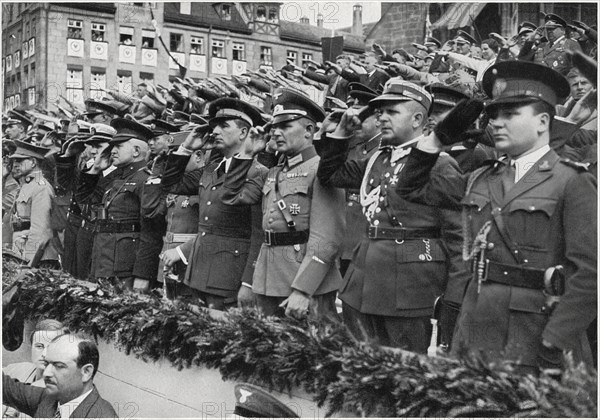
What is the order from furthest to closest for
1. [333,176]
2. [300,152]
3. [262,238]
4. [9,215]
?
[9,215] < [262,238] < [300,152] < [333,176]

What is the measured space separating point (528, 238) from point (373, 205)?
3.86ft

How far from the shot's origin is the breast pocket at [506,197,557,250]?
434 cm

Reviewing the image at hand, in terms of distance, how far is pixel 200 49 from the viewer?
1384 inches

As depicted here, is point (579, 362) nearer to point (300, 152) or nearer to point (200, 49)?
point (300, 152)

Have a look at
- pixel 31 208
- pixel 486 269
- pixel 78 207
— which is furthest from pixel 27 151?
pixel 486 269

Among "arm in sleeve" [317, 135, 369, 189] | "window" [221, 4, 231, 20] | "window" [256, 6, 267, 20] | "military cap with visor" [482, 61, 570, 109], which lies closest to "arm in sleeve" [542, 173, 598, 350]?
"military cap with visor" [482, 61, 570, 109]

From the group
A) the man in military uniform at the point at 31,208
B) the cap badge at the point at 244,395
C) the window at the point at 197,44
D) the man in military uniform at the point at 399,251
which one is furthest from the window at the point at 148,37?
the cap badge at the point at 244,395

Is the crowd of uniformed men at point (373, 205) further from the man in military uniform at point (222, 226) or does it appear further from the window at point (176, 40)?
the window at point (176, 40)

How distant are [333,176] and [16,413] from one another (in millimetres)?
2902

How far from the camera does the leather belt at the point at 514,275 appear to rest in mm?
4328

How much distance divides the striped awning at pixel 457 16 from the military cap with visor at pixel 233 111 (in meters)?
16.7

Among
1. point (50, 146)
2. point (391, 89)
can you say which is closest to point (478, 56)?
point (50, 146)

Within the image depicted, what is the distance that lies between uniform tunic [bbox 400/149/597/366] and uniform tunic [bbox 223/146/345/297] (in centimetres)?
141

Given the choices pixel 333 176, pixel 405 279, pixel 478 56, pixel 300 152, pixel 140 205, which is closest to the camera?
pixel 405 279
